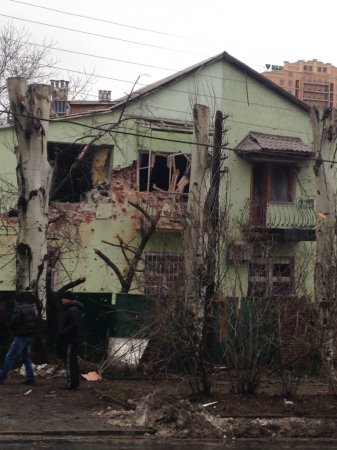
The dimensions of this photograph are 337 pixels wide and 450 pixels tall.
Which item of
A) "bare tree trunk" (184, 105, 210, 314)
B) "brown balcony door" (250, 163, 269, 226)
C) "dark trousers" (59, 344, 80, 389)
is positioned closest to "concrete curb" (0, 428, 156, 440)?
"bare tree trunk" (184, 105, 210, 314)

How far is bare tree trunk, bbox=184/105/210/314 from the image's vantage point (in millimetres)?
13495

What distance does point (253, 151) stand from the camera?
90.2 ft

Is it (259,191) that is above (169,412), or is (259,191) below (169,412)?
above

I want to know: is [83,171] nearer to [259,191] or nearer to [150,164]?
[150,164]

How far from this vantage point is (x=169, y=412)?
38.3 feet

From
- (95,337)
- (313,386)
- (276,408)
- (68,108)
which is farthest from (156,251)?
(276,408)

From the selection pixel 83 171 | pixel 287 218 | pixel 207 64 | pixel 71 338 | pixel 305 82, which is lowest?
pixel 71 338

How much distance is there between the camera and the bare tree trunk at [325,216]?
14797 mm

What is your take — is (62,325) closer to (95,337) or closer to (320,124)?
(95,337)

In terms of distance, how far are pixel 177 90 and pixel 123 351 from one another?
12811 mm

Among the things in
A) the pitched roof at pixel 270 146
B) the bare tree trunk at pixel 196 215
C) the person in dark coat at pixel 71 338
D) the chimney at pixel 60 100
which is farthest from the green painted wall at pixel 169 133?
the person in dark coat at pixel 71 338

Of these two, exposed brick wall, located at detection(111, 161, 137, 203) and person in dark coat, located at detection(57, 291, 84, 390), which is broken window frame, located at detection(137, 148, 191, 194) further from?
person in dark coat, located at detection(57, 291, 84, 390)

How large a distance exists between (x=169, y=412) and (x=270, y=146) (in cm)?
1721

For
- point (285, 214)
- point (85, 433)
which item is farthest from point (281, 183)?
point (85, 433)
